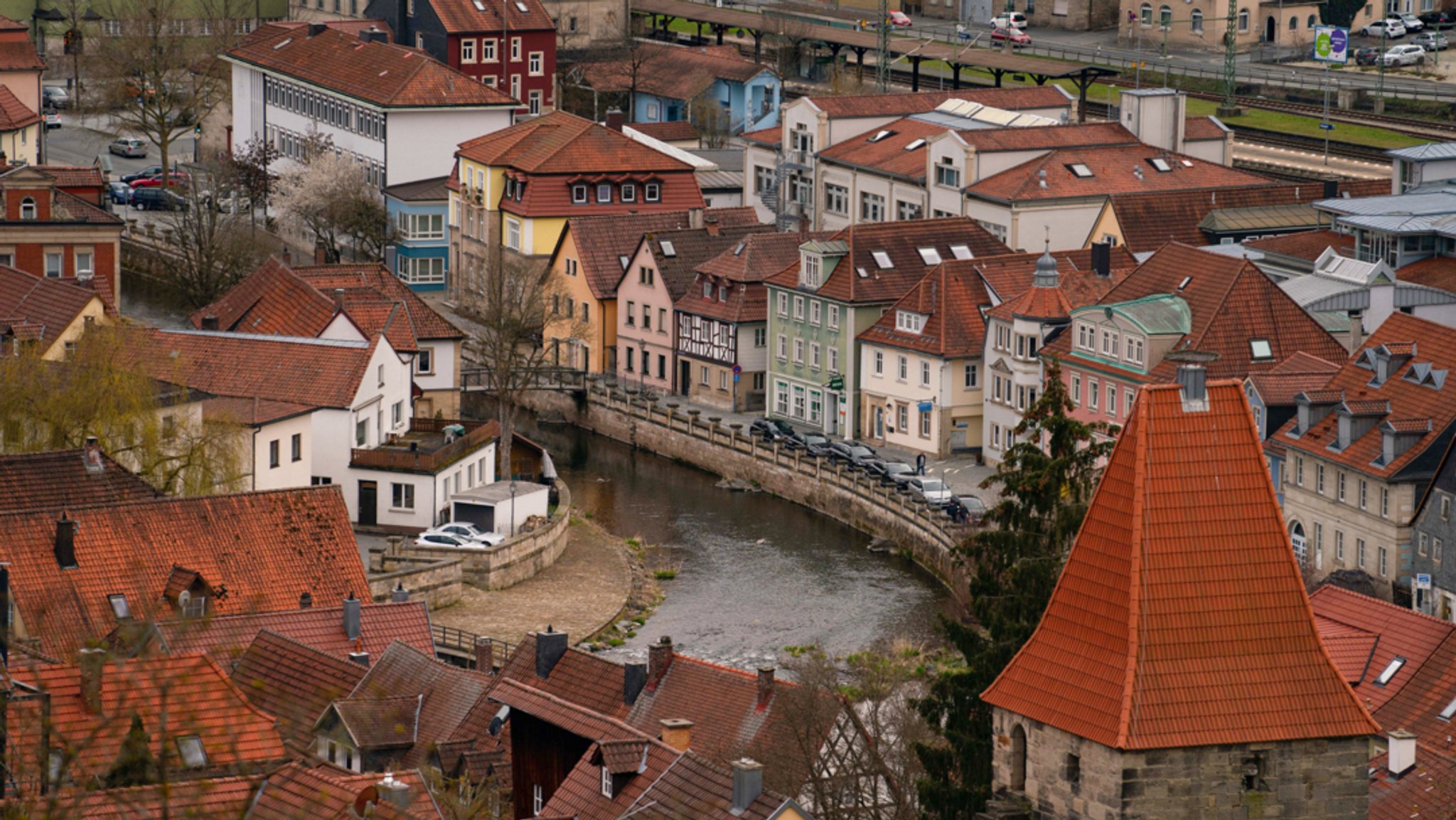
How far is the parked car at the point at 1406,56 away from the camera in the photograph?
160 m

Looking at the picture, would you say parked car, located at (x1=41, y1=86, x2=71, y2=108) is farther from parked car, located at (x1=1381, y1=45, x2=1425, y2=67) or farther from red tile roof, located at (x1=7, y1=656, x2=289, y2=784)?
red tile roof, located at (x1=7, y1=656, x2=289, y2=784)

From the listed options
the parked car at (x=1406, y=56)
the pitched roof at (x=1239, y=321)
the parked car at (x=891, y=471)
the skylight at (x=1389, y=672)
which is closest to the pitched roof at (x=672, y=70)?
the parked car at (x=1406, y=56)

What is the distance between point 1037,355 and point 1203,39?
68.0 m

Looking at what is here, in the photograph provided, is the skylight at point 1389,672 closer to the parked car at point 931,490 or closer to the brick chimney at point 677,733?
the brick chimney at point 677,733

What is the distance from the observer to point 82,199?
4419 inches

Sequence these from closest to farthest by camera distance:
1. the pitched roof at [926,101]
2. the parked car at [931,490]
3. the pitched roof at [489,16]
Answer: the parked car at [931,490], the pitched roof at [926,101], the pitched roof at [489,16]

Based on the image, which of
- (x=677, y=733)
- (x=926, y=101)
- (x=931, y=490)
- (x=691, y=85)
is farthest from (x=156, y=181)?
(x=677, y=733)

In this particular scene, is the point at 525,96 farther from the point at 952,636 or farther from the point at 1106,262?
the point at 952,636

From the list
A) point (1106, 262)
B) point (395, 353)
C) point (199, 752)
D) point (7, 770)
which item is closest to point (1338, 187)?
point (1106, 262)

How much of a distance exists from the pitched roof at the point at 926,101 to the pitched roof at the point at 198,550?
56233 millimetres

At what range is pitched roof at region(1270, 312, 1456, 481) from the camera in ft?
Result: 277

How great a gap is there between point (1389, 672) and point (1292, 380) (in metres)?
24.6

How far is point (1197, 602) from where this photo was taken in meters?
43.6

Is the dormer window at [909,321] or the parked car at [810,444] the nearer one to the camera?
the parked car at [810,444]
